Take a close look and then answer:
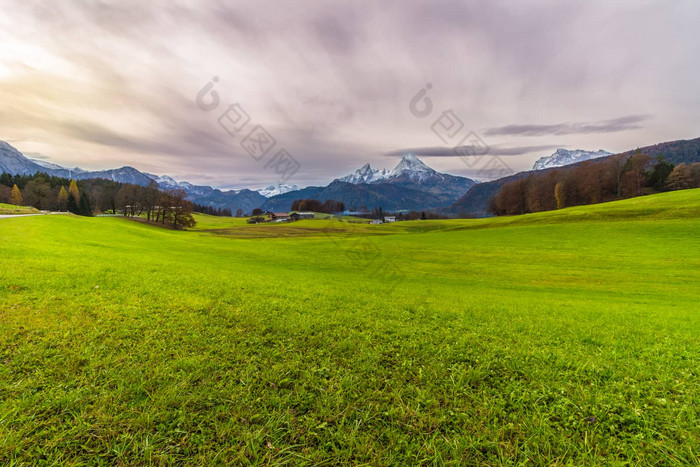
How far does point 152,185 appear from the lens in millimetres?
86062

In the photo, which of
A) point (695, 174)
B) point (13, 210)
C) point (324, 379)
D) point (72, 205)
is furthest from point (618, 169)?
point (72, 205)

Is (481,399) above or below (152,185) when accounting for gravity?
below

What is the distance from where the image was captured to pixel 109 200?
375 ft

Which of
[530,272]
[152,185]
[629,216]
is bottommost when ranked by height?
[530,272]

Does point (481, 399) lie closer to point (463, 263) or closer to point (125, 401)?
point (125, 401)

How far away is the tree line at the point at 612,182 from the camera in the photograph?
259 feet

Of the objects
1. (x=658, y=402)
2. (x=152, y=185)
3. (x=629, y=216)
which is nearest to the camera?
(x=658, y=402)

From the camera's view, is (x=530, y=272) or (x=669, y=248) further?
(x=669, y=248)

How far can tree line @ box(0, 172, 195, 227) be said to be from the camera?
78.4m

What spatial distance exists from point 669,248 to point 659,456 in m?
34.5

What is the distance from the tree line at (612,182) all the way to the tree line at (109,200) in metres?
116

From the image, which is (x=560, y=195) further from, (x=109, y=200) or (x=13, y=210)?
(x=109, y=200)

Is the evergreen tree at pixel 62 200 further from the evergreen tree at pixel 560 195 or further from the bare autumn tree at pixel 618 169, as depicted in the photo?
the bare autumn tree at pixel 618 169

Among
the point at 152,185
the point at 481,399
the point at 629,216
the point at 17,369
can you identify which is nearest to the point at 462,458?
→ the point at 481,399
